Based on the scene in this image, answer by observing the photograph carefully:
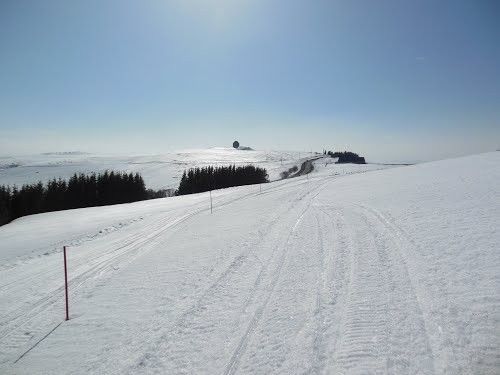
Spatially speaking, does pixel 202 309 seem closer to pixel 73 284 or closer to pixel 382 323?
pixel 382 323

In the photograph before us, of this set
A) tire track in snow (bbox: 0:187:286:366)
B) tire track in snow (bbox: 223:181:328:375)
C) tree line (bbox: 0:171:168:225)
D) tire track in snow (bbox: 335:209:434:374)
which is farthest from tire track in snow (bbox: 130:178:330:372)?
tree line (bbox: 0:171:168:225)

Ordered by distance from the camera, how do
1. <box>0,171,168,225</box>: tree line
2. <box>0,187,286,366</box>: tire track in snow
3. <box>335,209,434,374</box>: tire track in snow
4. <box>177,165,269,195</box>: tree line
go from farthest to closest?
<box>177,165,269,195</box>: tree line → <box>0,171,168,225</box>: tree line → <box>0,187,286,366</box>: tire track in snow → <box>335,209,434,374</box>: tire track in snow

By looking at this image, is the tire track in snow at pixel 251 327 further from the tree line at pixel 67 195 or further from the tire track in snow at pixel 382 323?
the tree line at pixel 67 195

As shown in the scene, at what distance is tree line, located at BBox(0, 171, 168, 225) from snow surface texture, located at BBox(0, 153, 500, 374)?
4729cm

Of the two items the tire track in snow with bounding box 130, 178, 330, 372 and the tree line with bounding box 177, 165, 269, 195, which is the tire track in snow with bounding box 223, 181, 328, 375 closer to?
the tire track in snow with bounding box 130, 178, 330, 372

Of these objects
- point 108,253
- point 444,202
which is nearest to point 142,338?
point 108,253

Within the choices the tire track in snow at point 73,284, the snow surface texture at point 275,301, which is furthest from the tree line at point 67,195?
the snow surface texture at point 275,301

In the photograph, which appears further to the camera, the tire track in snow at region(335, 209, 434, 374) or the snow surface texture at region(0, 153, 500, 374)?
the snow surface texture at region(0, 153, 500, 374)

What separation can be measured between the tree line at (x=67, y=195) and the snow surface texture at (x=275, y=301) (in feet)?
155

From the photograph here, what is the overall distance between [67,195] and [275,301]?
65309 millimetres

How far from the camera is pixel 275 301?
719cm

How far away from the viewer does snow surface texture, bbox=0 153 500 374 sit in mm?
5268

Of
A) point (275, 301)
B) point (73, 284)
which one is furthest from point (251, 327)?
point (73, 284)

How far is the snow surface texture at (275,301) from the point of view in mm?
5268
